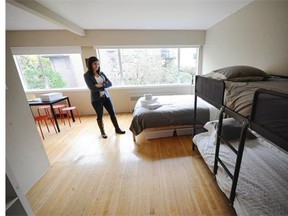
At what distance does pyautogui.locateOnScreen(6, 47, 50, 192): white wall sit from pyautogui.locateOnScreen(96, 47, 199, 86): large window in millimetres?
2507

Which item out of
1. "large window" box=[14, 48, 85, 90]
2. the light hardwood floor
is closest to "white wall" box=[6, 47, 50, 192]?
the light hardwood floor

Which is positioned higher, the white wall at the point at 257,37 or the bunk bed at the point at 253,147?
the white wall at the point at 257,37

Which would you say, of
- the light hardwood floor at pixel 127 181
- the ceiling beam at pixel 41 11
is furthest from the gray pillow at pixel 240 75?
the ceiling beam at pixel 41 11

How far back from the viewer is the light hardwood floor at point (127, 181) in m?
1.30

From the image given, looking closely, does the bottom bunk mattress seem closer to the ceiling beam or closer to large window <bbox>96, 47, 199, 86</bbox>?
large window <bbox>96, 47, 199, 86</bbox>

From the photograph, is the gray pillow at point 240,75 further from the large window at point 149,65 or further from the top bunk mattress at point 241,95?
the large window at point 149,65

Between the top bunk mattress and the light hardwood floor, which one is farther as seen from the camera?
the light hardwood floor

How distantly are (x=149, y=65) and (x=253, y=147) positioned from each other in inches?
124

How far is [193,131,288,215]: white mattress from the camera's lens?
0.99 meters

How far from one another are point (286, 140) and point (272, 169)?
88cm

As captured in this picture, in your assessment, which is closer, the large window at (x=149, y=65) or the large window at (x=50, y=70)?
the large window at (x=50, y=70)

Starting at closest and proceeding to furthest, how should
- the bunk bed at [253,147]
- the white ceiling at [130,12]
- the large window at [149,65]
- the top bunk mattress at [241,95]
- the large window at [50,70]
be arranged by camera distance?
the bunk bed at [253,147]
the top bunk mattress at [241,95]
the white ceiling at [130,12]
the large window at [50,70]
the large window at [149,65]

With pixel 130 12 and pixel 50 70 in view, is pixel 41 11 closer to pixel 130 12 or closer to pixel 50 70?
pixel 130 12

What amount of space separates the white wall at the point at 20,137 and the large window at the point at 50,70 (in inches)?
94.5
